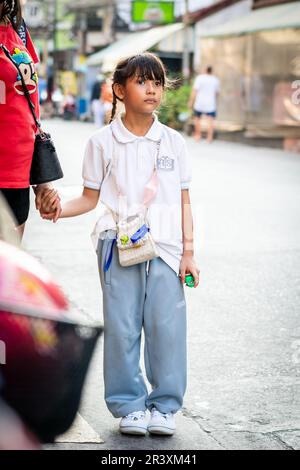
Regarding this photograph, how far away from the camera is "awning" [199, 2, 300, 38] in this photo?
71.8ft

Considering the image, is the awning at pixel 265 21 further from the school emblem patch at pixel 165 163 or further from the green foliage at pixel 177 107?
the school emblem patch at pixel 165 163

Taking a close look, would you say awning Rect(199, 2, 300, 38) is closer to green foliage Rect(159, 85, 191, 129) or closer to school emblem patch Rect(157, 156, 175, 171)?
green foliage Rect(159, 85, 191, 129)

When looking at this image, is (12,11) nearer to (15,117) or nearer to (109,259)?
(15,117)

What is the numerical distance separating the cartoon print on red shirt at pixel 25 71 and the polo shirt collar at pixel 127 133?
365 millimetres

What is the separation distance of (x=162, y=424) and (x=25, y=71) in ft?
5.02

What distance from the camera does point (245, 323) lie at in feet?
19.4

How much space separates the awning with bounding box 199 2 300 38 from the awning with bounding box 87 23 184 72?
129 inches

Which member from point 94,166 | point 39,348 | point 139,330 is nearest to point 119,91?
point 94,166

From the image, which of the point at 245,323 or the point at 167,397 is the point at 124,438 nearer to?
the point at 167,397

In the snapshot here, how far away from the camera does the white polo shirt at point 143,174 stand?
3.96 metres

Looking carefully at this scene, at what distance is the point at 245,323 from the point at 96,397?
1659 mm

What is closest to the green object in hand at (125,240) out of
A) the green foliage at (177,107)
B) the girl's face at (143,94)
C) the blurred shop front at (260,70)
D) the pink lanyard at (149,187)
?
the pink lanyard at (149,187)

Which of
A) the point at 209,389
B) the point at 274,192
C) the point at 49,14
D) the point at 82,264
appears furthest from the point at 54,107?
the point at 209,389

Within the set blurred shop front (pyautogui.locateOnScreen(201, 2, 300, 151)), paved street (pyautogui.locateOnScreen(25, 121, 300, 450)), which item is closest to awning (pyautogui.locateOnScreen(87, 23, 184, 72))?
blurred shop front (pyautogui.locateOnScreen(201, 2, 300, 151))
